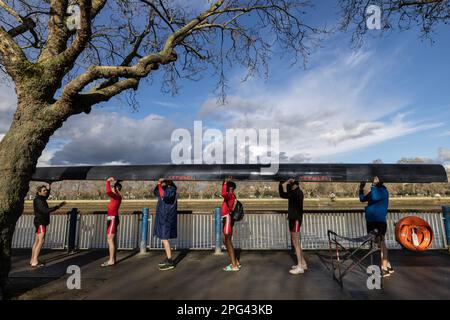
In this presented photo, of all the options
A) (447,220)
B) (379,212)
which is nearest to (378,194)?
(379,212)

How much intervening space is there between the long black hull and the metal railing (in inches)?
95.8

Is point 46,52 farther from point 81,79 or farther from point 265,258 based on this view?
point 265,258

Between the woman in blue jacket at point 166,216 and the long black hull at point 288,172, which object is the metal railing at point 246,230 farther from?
the long black hull at point 288,172

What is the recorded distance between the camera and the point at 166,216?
660 cm

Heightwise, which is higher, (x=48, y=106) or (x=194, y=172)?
(x=48, y=106)

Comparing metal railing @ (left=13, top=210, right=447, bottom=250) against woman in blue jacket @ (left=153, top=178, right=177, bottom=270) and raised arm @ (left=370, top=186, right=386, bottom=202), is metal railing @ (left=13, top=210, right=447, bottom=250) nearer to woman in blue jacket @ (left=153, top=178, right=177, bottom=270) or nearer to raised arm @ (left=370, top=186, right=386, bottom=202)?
woman in blue jacket @ (left=153, top=178, right=177, bottom=270)

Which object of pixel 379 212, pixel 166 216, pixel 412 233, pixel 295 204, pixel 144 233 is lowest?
pixel 144 233

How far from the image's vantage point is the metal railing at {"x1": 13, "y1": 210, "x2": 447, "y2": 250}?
860 centimetres

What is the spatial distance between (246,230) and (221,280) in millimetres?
3304

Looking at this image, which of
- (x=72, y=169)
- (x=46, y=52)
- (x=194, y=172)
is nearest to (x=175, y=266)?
(x=194, y=172)

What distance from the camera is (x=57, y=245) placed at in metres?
9.12

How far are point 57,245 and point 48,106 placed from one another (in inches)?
242

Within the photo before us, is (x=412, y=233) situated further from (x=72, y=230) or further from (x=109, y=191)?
(x=72, y=230)

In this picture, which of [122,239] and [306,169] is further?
[122,239]
